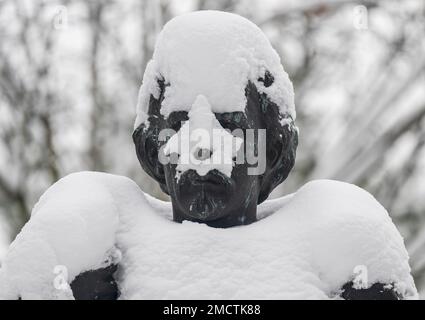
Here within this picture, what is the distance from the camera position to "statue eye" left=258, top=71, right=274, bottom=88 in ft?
7.30

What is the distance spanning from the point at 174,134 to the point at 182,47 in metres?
0.24

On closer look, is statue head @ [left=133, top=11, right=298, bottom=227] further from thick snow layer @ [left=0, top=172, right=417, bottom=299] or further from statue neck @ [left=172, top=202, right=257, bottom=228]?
thick snow layer @ [left=0, top=172, right=417, bottom=299]

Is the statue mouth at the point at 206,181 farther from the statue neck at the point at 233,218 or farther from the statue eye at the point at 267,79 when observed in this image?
the statue eye at the point at 267,79

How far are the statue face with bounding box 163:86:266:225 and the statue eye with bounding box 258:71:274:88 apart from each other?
4 cm

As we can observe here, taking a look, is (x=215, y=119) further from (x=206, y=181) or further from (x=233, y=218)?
(x=233, y=218)

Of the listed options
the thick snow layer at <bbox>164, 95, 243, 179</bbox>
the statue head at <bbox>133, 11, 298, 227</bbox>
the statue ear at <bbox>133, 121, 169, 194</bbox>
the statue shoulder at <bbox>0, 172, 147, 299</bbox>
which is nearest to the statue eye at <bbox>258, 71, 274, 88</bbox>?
the statue head at <bbox>133, 11, 298, 227</bbox>

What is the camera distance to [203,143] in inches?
80.0

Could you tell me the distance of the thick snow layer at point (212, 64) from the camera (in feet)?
6.93

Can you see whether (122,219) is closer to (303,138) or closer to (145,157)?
(145,157)

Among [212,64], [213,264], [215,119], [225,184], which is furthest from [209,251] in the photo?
[212,64]

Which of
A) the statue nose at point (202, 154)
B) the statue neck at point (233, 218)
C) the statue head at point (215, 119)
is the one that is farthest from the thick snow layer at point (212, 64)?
the statue neck at point (233, 218)

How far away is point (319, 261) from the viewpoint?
2.01m
